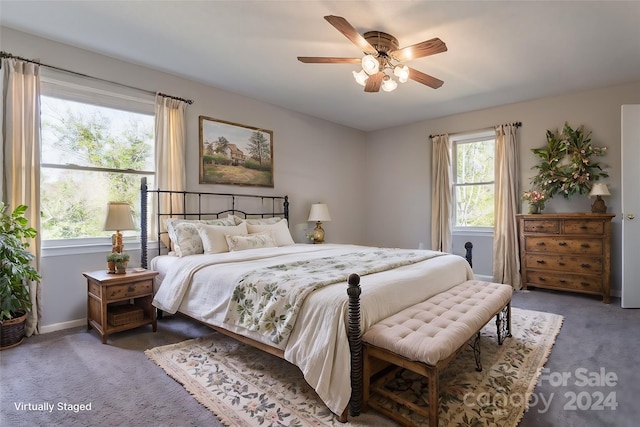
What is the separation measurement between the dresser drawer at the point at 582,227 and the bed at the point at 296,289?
1988mm

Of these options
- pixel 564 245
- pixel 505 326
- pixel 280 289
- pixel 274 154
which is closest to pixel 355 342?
pixel 280 289

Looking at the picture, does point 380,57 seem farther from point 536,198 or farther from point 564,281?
point 564,281

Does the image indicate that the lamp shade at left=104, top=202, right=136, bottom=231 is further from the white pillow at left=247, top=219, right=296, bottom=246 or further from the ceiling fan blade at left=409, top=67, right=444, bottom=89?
the ceiling fan blade at left=409, top=67, right=444, bottom=89

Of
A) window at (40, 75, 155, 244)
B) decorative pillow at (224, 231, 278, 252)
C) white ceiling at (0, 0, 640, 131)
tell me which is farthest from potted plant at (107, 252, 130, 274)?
white ceiling at (0, 0, 640, 131)

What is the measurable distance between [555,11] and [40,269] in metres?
4.85

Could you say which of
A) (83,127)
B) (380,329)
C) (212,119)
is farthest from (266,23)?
(380,329)

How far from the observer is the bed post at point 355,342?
67.0 inches

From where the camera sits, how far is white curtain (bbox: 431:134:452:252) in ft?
17.3

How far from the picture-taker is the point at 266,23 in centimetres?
268

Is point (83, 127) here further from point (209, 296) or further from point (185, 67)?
point (209, 296)

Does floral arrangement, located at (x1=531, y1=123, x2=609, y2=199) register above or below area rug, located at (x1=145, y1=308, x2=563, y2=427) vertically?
above

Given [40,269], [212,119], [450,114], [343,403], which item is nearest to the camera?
[343,403]

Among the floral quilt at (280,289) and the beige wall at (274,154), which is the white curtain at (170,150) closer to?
the beige wall at (274,154)

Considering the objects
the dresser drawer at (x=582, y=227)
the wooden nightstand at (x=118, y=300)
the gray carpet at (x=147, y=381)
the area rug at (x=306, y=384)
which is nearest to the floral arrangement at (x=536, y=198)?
the dresser drawer at (x=582, y=227)
